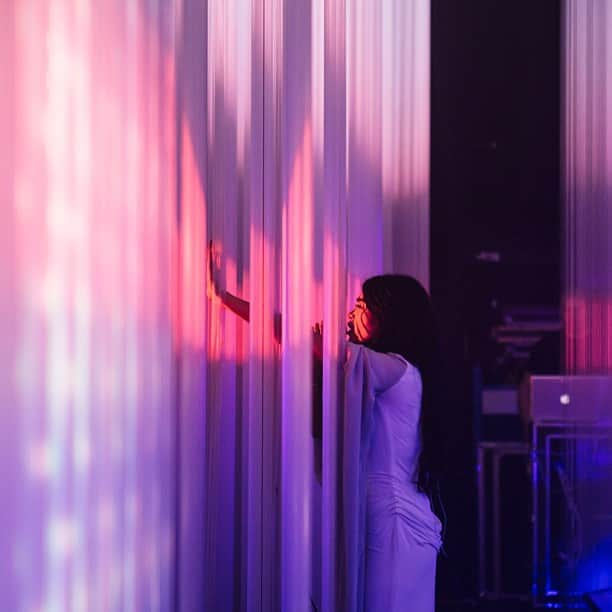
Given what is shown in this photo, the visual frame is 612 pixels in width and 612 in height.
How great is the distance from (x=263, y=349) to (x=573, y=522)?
2.34 m

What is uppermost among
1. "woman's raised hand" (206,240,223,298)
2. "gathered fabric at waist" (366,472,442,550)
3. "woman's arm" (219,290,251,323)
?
"woman's raised hand" (206,240,223,298)

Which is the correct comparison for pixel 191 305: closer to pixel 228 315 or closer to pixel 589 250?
pixel 228 315

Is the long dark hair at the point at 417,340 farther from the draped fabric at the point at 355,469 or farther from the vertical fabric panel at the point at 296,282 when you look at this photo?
the vertical fabric panel at the point at 296,282

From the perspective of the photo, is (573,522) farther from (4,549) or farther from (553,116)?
(4,549)

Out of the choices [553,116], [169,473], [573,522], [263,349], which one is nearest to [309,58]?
[263,349]

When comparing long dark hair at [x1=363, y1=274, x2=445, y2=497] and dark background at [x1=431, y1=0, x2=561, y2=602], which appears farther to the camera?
dark background at [x1=431, y1=0, x2=561, y2=602]

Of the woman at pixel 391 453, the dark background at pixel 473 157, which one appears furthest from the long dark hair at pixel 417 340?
the dark background at pixel 473 157

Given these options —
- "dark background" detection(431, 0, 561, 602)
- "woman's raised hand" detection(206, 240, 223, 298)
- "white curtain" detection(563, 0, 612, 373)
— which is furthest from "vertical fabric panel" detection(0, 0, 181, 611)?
"dark background" detection(431, 0, 561, 602)

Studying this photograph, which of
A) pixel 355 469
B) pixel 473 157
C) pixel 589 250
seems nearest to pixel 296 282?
pixel 355 469

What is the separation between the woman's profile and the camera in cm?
218

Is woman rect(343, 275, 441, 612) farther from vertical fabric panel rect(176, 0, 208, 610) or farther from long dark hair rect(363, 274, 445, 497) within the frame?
vertical fabric panel rect(176, 0, 208, 610)

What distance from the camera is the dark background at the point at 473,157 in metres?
4.45

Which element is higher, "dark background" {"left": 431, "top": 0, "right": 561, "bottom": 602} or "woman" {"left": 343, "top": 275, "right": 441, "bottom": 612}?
"dark background" {"left": 431, "top": 0, "right": 561, "bottom": 602}

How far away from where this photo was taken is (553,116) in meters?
5.09
